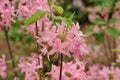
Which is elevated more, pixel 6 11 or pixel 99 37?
pixel 6 11

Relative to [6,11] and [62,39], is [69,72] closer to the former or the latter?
[62,39]

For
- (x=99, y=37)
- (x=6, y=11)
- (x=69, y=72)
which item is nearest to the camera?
(x=69, y=72)

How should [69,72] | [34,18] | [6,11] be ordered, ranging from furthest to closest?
[6,11] → [69,72] → [34,18]

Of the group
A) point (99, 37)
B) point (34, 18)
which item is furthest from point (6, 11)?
point (99, 37)

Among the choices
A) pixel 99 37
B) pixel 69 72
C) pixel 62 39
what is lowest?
pixel 99 37

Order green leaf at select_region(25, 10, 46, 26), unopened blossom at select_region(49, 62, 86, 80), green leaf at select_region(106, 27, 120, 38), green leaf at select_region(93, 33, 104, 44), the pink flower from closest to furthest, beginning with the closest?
green leaf at select_region(25, 10, 46, 26) → unopened blossom at select_region(49, 62, 86, 80) → the pink flower → green leaf at select_region(106, 27, 120, 38) → green leaf at select_region(93, 33, 104, 44)

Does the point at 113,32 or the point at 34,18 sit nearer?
the point at 34,18

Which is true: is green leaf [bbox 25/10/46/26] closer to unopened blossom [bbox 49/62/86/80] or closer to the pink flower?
unopened blossom [bbox 49/62/86/80]

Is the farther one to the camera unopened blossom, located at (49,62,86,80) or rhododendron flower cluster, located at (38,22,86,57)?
unopened blossom, located at (49,62,86,80)

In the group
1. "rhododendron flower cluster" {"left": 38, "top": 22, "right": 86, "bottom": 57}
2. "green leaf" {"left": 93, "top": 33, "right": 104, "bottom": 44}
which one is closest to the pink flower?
"rhododendron flower cluster" {"left": 38, "top": 22, "right": 86, "bottom": 57}

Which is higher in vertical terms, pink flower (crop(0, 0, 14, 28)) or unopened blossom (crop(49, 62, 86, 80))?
pink flower (crop(0, 0, 14, 28))

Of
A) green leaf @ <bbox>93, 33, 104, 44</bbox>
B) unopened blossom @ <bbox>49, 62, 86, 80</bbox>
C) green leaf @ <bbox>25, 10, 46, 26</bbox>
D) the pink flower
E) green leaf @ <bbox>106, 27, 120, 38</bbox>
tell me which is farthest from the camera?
green leaf @ <bbox>93, 33, 104, 44</bbox>

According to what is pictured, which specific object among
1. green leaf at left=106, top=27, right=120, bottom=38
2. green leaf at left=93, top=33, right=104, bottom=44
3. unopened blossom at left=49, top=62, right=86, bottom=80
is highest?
unopened blossom at left=49, top=62, right=86, bottom=80
